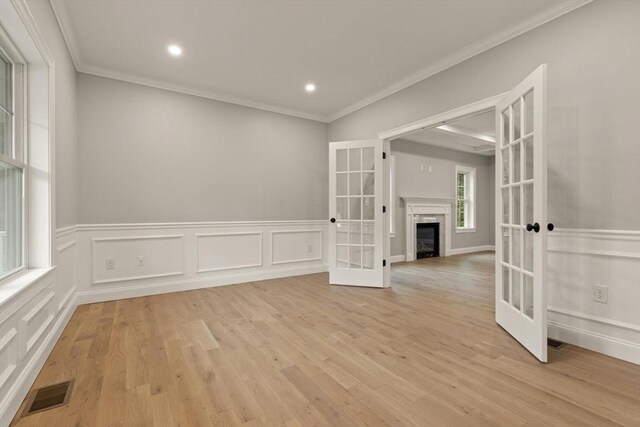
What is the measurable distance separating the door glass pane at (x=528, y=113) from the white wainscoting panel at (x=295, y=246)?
3.29 meters

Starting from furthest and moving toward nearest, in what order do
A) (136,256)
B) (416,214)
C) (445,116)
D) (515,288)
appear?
(416,214) < (136,256) < (445,116) < (515,288)

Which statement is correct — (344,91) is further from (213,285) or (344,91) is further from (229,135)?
(213,285)

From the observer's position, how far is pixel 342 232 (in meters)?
4.20

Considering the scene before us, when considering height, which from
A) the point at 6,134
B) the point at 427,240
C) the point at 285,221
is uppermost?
the point at 6,134

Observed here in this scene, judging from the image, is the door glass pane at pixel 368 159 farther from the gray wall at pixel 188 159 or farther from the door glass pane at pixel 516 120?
the door glass pane at pixel 516 120

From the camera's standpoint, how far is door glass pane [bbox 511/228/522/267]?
232 cm

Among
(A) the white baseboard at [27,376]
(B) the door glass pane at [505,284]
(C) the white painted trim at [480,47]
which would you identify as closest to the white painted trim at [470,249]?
(C) the white painted trim at [480,47]

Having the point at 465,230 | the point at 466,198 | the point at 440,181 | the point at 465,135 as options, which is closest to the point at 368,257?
the point at 440,181

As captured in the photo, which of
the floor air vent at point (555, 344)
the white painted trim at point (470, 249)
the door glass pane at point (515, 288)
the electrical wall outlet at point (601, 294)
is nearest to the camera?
the electrical wall outlet at point (601, 294)

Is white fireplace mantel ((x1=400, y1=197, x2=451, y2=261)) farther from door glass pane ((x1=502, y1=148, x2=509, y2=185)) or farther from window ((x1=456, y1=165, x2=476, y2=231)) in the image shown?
door glass pane ((x1=502, y1=148, x2=509, y2=185))

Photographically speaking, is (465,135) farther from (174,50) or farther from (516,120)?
(174,50)

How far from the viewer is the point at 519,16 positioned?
7.97 feet

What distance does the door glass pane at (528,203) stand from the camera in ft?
7.04

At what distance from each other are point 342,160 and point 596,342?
3.13 m
